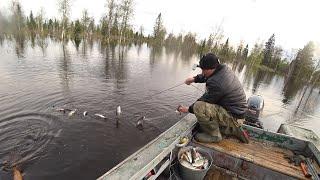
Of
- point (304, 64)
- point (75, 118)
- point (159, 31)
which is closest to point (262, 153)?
point (75, 118)

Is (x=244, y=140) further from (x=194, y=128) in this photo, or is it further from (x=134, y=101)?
(x=134, y=101)

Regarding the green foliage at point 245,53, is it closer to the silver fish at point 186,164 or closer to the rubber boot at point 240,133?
the rubber boot at point 240,133

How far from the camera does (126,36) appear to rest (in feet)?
204

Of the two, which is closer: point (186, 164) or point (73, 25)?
point (186, 164)

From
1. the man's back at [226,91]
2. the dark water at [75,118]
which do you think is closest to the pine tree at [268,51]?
the dark water at [75,118]

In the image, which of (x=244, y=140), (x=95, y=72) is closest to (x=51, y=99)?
(x=95, y=72)

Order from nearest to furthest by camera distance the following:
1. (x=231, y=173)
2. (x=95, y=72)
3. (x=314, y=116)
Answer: (x=231, y=173)
(x=95, y=72)
(x=314, y=116)

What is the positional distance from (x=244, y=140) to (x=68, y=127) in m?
5.33

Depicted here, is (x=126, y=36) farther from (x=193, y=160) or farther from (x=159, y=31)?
(x=193, y=160)

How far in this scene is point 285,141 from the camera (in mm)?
4918

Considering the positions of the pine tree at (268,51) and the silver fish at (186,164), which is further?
the pine tree at (268,51)

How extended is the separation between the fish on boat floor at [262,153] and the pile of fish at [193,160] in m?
0.52

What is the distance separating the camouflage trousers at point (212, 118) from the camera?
424 cm

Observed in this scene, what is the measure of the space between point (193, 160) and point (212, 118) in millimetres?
962
